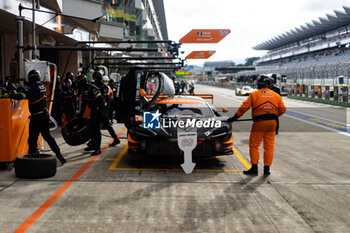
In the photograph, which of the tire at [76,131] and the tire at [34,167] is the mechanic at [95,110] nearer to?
the tire at [76,131]

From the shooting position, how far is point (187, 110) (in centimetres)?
794

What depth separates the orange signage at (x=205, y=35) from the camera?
28.9 ft

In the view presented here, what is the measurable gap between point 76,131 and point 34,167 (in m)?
2.14

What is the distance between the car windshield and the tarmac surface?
3.24 feet

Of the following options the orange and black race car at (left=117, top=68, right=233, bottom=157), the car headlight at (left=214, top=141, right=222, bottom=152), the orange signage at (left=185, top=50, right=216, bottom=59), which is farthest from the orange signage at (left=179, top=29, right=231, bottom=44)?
the orange signage at (left=185, top=50, right=216, bottom=59)

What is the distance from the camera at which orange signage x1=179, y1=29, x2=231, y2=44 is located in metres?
8.80

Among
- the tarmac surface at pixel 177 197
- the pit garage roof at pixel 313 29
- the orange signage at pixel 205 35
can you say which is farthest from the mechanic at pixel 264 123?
the pit garage roof at pixel 313 29

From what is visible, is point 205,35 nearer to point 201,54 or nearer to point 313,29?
point 201,54

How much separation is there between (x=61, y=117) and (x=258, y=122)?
28.3 ft

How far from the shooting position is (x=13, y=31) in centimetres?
1603

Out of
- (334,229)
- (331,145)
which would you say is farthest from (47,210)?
(331,145)

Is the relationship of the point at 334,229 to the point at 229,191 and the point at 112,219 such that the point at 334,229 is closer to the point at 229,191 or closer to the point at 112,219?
the point at 229,191

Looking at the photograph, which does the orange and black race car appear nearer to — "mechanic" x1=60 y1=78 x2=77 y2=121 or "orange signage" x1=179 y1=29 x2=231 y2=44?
"orange signage" x1=179 y1=29 x2=231 y2=44

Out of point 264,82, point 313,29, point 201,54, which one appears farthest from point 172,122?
point 313,29
